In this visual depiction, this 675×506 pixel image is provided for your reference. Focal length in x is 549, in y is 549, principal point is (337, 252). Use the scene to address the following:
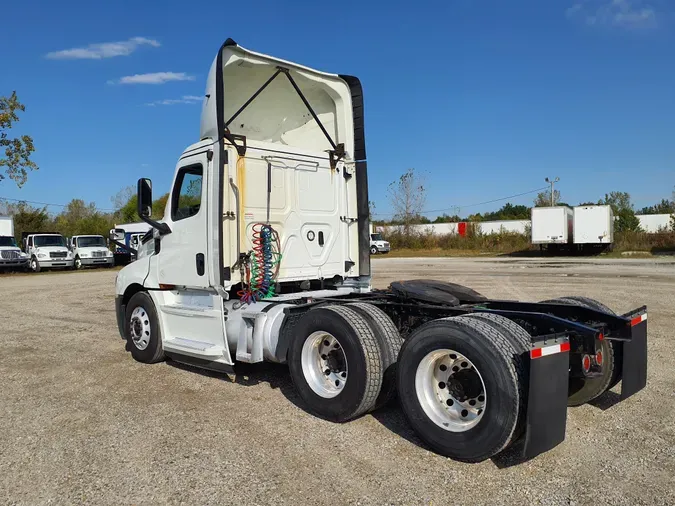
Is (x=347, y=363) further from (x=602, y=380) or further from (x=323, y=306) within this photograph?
(x=602, y=380)

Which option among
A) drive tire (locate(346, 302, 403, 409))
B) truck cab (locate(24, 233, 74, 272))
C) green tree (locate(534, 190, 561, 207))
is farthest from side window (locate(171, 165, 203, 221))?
green tree (locate(534, 190, 561, 207))

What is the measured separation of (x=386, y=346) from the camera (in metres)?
4.72

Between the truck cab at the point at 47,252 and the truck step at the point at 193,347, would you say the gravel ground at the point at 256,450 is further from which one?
the truck cab at the point at 47,252

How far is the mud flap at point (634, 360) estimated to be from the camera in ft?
15.0

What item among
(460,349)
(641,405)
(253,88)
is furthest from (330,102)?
(641,405)

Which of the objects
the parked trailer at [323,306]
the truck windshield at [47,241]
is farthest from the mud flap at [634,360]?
the truck windshield at [47,241]

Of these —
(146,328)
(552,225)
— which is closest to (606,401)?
(146,328)

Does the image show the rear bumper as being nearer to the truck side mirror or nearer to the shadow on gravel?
the shadow on gravel

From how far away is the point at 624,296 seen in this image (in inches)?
533

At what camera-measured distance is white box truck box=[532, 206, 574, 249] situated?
37250mm

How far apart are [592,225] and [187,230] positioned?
3548 centimetres

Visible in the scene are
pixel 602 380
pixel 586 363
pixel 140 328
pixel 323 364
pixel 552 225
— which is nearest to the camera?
pixel 586 363

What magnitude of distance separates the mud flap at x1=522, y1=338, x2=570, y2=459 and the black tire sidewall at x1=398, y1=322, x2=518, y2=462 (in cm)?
12

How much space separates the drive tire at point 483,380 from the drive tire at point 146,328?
3998 millimetres
